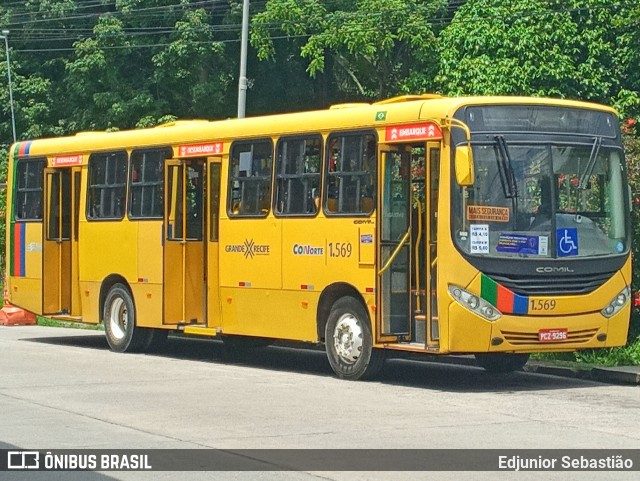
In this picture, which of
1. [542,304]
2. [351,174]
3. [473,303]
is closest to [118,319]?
[351,174]

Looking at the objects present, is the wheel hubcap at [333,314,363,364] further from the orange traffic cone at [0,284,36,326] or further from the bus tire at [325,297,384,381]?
the orange traffic cone at [0,284,36,326]

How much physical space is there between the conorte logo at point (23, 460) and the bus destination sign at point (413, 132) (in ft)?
21.1

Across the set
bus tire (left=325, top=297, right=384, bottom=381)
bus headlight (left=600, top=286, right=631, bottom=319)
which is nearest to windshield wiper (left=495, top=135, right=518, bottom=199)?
bus headlight (left=600, top=286, right=631, bottom=319)

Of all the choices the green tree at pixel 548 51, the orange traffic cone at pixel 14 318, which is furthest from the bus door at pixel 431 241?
the green tree at pixel 548 51

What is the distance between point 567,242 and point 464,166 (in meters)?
1.57

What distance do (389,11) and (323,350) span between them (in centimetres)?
2971

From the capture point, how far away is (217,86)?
5741cm

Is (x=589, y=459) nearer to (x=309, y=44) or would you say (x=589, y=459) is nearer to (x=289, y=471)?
(x=289, y=471)

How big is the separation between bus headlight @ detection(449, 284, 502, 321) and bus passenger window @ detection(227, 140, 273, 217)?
12.3 ft

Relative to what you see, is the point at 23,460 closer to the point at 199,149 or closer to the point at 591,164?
the point at 591,164

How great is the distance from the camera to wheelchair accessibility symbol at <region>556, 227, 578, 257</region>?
52.2ft

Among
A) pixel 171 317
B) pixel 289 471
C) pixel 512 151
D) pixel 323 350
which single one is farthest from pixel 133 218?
pixel 289 471

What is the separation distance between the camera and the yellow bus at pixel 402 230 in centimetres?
1562

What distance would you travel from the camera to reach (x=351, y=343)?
1689 cm
